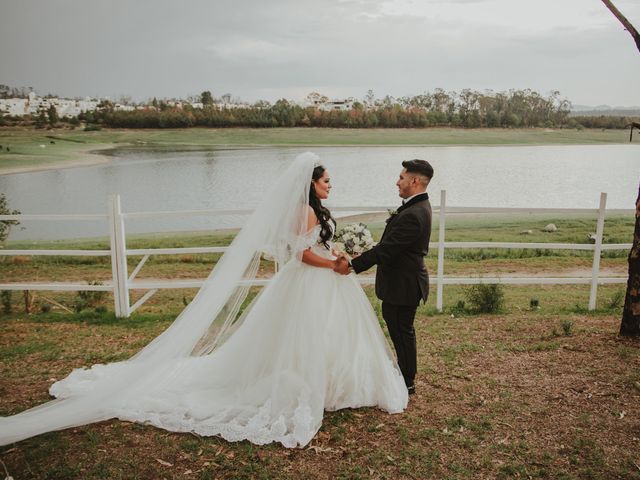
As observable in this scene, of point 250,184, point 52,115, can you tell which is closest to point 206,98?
point 52,115

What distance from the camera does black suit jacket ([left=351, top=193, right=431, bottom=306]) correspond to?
414 centimetres

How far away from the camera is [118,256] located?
271 inches

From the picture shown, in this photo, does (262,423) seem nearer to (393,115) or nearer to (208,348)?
(208,348)

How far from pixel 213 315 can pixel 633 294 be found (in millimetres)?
4509

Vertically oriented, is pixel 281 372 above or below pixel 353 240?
A: below

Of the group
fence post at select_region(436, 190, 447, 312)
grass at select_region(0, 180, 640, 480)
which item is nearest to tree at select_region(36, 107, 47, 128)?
grass at select_region(0, 180, 640, 480)

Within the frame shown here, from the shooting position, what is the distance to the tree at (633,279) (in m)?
5.36

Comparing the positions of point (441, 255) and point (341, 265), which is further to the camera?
point (441, 255)

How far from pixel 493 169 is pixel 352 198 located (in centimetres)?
2046

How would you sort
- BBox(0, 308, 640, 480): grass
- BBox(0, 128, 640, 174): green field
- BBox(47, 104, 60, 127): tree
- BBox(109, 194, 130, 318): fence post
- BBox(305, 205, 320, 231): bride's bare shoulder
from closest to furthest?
BBox(0, 308, 640, 480): grass → BBox(305, 205, 320, 231): bride's bare shoulder → BBox(109, 194, 130, 318): fence post → BBox(47, 104, 60, 127): tree → BBox(0, 128, 640, 174): green field

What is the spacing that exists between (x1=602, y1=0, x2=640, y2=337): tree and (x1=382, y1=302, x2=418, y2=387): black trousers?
2.67m

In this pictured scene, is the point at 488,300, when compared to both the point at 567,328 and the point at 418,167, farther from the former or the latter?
the point at 418,167

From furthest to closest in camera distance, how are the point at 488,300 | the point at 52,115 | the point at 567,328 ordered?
→ the point at 52,115
the point at 488,300
the point at 567,328

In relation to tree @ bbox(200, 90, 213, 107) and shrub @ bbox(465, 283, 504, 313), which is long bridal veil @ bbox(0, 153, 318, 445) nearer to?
shrub @ bbox(465, 283, 504, 313)
